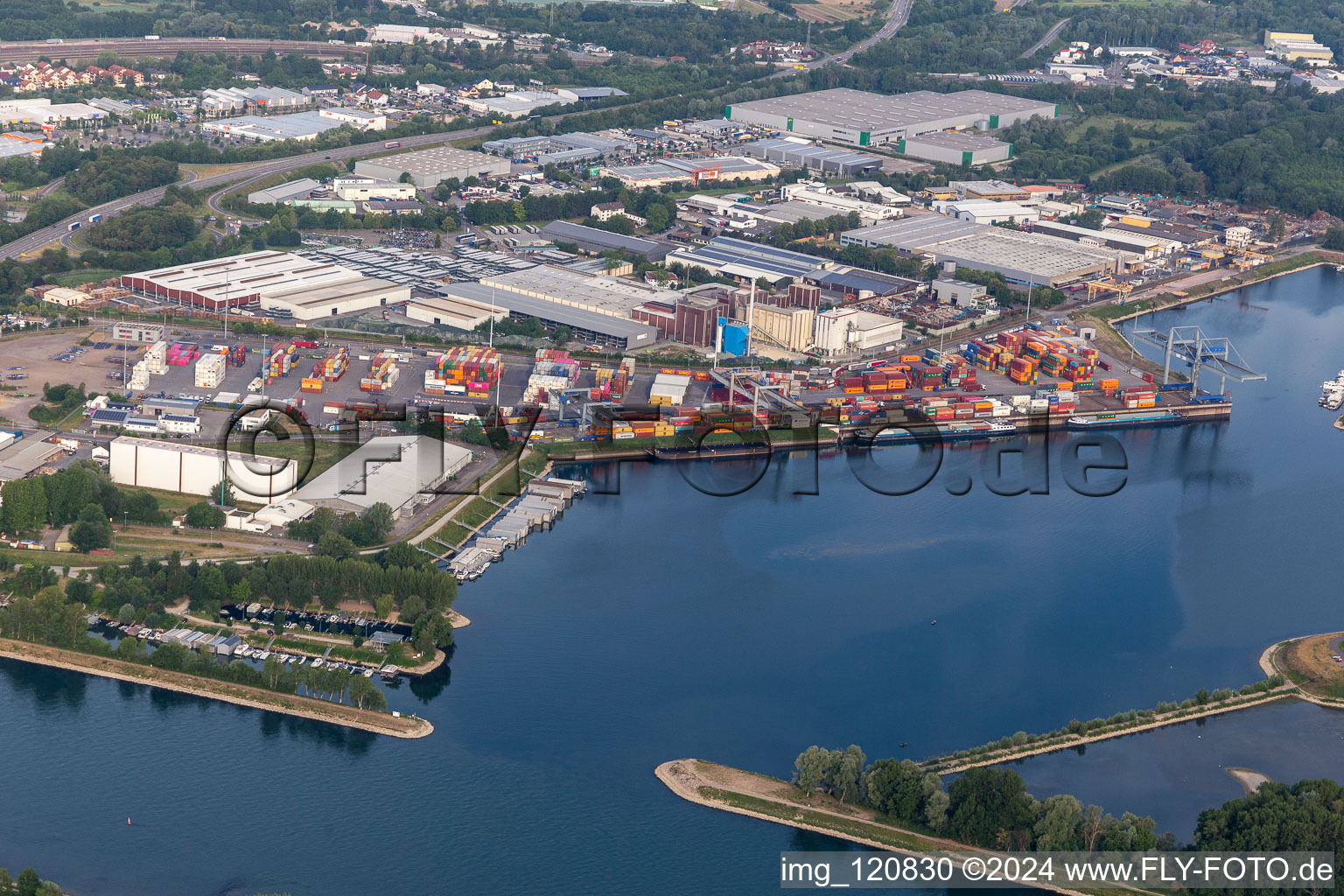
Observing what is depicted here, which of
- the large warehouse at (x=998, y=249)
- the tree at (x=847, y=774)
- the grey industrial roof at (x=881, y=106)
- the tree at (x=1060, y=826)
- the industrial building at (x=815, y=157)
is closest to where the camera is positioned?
the tree at (x=1060, y=826)

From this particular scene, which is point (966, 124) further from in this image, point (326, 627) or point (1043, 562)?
point (326, 627)

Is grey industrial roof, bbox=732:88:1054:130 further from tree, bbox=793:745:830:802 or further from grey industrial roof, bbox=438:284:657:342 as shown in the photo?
tree, bbox=793:745:830:802

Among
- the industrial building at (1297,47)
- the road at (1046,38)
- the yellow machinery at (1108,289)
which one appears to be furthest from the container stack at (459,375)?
the industrial building at (1297,47)

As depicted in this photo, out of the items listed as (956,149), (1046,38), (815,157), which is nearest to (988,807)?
(815,157)

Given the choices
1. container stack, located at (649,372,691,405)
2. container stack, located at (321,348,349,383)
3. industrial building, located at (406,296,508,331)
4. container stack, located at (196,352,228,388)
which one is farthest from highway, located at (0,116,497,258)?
container stack, located at (649,372,691,405)

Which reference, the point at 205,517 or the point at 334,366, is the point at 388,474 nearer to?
the point at 205,517

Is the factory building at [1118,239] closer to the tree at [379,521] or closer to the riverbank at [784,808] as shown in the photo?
the tree at [379,521]

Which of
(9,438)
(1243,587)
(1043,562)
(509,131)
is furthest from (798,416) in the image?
(509,131)
